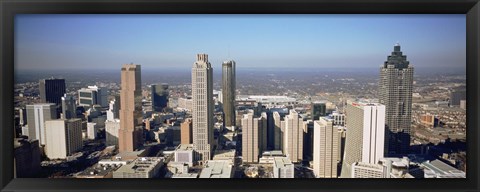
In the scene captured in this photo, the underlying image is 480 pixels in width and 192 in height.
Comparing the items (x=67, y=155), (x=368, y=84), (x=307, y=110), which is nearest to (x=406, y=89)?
(x=368, y=84)

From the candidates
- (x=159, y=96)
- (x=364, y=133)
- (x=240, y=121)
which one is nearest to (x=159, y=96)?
(x=159, y=96)

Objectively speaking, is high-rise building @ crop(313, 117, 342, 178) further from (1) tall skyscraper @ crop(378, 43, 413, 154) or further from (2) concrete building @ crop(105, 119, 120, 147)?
(2) concrete building @ crop(105, 119, 120, 147)

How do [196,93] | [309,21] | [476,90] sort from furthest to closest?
[196,93] → [309,21] → [476,90]

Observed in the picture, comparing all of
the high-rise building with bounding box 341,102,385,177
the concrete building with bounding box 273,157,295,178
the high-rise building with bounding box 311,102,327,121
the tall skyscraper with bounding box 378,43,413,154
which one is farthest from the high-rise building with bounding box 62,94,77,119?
the tall skyscraper with bounding box 378,43,413,154

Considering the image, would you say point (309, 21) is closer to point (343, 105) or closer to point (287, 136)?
point (343, 105)

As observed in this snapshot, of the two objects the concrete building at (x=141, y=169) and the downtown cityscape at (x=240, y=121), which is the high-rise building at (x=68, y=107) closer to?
the downtown cityscape at (x=240, y=121)

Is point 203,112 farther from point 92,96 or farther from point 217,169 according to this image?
point 92,96

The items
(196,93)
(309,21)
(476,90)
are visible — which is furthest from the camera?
(196,93)
